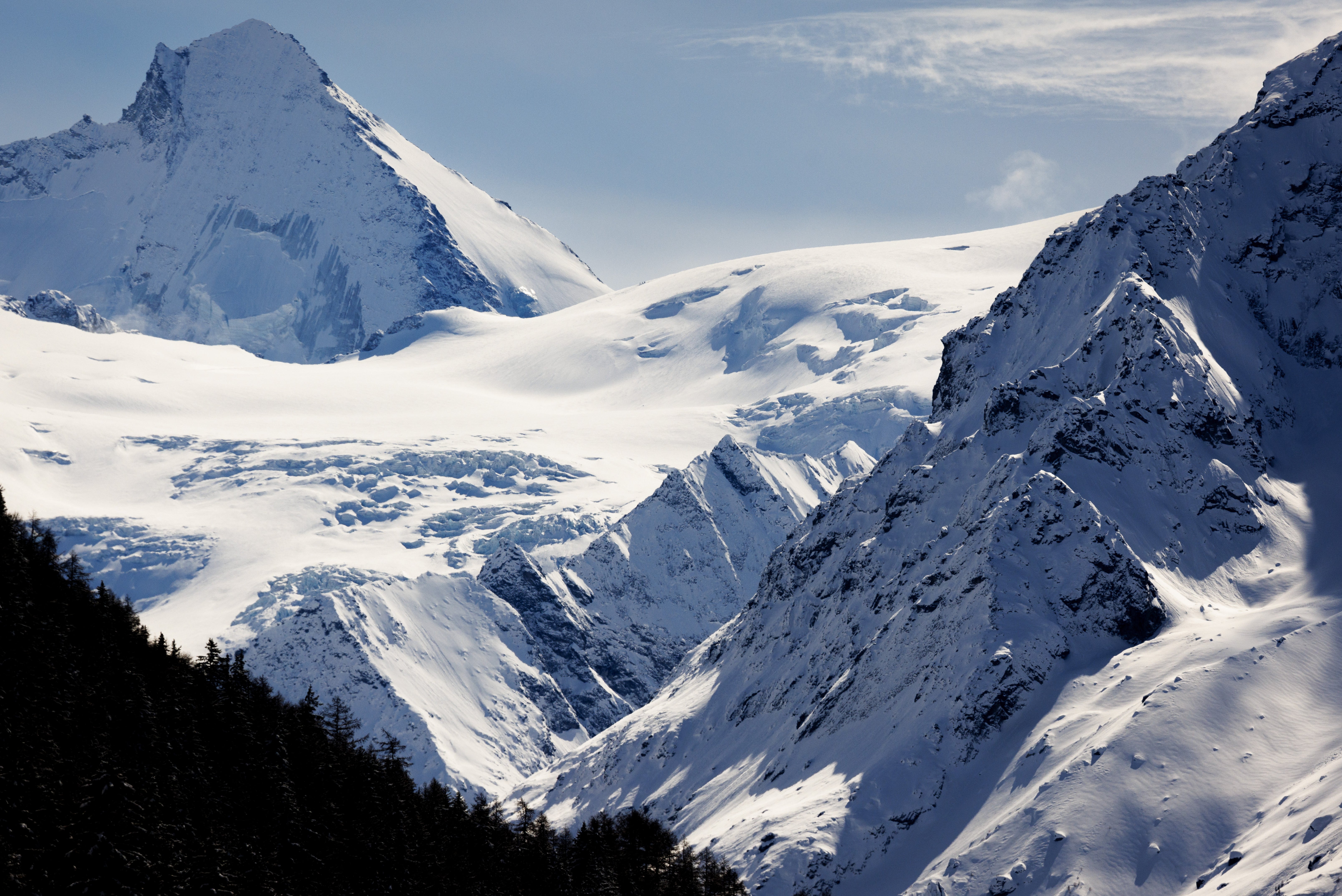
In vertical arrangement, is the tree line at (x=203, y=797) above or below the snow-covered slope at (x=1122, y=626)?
above

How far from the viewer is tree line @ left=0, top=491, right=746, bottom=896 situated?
74000mm

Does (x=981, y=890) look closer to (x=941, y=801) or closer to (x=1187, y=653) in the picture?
(x=941, y=801)

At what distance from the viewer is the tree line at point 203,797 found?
74.0 meters

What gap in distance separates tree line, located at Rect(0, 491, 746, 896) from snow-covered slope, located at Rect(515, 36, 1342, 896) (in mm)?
26544

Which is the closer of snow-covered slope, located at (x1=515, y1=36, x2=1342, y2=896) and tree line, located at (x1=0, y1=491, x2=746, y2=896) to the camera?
tree line, located at (x1=0, y1=491, x2=746, y2=896)

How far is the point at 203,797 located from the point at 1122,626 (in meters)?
100

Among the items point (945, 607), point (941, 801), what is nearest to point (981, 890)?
point (941, 801)

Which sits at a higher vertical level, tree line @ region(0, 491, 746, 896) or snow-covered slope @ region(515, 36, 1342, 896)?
tree line @ region(0, 491, 746, 896)

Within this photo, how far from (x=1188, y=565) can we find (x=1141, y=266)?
5050 cm

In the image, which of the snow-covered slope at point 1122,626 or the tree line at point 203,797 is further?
the snow-covered slope at point 1122,626

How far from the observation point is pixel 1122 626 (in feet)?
483

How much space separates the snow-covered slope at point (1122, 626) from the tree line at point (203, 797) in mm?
26544

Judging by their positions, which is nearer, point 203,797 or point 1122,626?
point 203,797

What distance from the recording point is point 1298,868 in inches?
3799
